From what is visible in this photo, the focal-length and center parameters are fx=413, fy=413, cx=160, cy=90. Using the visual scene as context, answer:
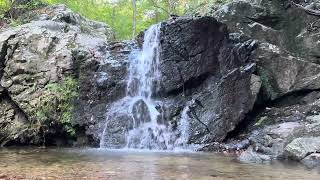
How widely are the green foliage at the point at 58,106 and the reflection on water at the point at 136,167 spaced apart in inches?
106

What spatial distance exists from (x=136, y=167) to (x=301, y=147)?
4066mm

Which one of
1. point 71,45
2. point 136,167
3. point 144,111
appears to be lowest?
point 136,167

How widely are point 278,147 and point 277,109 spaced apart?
11.6 ft

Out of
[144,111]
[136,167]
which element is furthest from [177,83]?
[136,167]

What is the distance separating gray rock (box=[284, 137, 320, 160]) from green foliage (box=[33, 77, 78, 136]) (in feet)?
22.1

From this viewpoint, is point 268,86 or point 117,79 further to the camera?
point 268,86

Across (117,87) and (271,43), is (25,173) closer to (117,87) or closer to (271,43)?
(117,87)

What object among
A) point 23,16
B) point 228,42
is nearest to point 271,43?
point 228,42

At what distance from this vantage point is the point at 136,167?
826 centimetres

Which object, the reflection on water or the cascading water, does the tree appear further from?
the reflection on water

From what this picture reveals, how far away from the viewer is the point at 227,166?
8625 mm

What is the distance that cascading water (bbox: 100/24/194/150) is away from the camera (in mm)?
12641

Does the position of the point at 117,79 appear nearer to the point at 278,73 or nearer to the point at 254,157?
the point at 278,73

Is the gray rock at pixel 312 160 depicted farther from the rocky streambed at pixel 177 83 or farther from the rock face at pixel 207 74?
the rock face at pixel 207 74
